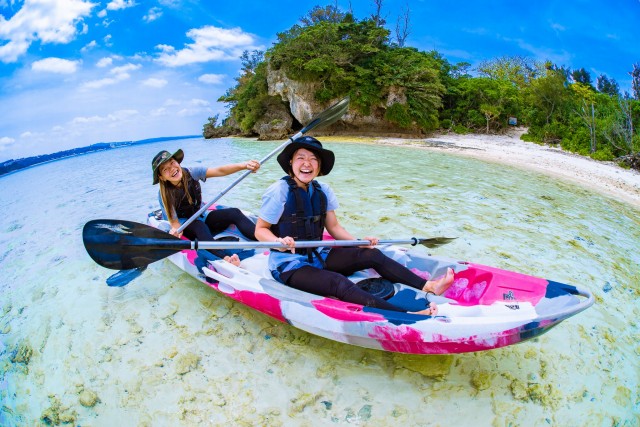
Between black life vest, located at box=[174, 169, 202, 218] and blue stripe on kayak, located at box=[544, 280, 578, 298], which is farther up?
black life vest, located at box=[174, 169, 202, 218]

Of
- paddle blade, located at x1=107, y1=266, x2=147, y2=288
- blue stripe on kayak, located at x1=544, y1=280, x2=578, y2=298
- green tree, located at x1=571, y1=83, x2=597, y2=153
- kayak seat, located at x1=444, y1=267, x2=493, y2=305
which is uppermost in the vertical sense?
green tree, located at x1=571, y1=83, x2=597, y2=153

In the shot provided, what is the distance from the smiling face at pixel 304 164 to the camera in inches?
110

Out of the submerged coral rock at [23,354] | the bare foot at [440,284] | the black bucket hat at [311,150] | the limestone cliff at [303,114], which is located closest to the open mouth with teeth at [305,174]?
the black bucket hat at [311,150]

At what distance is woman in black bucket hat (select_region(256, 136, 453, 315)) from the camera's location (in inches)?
104

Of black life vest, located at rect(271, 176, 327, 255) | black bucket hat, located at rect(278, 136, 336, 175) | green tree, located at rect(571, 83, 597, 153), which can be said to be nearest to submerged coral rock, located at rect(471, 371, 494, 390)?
black life vest, located at rect(271, 176, 327, 255)

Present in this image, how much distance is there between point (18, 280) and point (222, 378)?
3.87 m

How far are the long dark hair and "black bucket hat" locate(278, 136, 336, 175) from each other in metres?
1.61

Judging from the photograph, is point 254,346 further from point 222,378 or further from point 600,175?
point 600,175

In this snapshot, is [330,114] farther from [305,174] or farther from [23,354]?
[23,354]

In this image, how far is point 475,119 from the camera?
19.9m

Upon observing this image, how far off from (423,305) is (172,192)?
9.49 ft

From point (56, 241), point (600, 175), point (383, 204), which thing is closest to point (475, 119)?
point (600, 175)

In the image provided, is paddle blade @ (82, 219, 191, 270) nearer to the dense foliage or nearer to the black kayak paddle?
the black kayak paddle

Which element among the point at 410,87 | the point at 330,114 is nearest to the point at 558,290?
the point at 330,114
